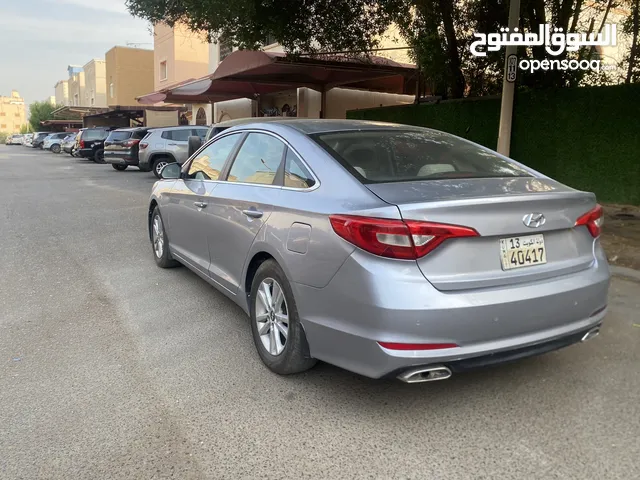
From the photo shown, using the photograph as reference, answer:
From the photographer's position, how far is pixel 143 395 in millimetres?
3357

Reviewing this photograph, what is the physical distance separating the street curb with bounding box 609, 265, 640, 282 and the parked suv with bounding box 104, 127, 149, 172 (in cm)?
1757

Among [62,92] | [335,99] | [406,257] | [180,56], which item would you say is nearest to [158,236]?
[406,257]

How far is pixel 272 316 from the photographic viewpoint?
11.8 feet

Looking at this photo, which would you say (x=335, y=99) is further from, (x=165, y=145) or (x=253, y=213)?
(x=253, y=213)

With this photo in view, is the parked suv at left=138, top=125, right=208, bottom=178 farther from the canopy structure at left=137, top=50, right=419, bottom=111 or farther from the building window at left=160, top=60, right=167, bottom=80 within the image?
the building window at left=160, top=60, right=167, bottom=80

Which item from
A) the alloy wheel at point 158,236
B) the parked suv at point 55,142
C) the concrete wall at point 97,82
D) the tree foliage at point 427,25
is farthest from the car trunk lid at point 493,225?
the concrete wall at point 97,82

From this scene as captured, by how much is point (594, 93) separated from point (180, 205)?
753 centimetres

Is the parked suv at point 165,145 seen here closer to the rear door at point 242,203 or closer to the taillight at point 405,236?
the rear door at point 242,203

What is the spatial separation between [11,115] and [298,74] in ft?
484

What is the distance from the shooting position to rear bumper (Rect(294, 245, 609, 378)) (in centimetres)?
269

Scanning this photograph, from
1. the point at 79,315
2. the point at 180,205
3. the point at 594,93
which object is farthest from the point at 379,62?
the point at 79,315

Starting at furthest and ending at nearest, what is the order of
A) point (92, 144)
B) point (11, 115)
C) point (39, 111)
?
point (11, 115), point (39, 111), point (92, 144)

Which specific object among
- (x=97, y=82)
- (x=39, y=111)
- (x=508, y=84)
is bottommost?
(x=508, y=84)

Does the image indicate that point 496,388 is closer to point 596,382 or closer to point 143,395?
point 596,382
